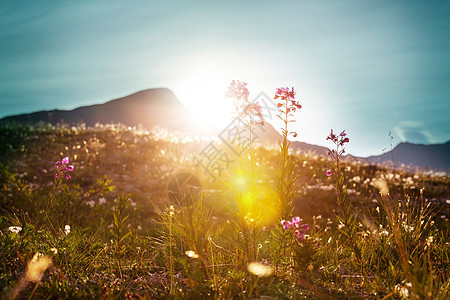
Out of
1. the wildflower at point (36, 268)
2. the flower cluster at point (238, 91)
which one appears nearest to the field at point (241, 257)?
the wildflower at point (36, 268)

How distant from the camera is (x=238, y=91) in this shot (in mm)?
3619

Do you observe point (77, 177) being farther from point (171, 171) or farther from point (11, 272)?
point (11, 272)

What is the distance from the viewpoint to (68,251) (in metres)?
3.77

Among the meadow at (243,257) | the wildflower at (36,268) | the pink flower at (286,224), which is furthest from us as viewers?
the pink flower at (286,224)

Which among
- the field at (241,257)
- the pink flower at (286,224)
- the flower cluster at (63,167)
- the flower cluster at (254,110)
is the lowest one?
the field at (241,257)

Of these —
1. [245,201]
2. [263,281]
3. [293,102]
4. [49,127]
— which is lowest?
[263,281]

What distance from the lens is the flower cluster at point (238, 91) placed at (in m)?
3.60

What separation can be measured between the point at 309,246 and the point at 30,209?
6.40 m

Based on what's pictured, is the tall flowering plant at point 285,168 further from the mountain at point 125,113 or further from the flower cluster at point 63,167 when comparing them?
the mountain at point 125,113

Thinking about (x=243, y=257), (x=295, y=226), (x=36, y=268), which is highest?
(x=295, y=226)

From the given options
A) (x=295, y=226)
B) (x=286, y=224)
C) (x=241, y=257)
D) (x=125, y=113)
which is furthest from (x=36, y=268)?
(x=125, y=113)

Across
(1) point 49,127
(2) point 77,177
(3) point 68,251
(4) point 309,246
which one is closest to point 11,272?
(3) point 68,251

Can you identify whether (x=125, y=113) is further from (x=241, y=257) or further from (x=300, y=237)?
(x=300, y=237)

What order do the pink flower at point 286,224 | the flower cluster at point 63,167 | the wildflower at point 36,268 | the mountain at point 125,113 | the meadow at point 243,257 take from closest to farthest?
the wildflower at point 36,268 < the meadow at point 243,257 < the pink flower at point 286,224 < the flower cluster at point 63,167 < the mountain at point 125,113
